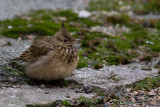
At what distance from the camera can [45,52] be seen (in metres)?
7.04

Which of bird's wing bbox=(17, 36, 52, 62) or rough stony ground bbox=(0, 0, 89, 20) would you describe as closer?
bird's wing bbox=(17, 36, 52, 62)

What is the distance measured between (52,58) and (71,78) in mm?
1254

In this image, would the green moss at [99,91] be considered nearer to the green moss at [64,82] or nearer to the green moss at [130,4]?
the green moss at [64,82]

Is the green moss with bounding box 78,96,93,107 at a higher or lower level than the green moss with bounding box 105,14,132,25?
lower

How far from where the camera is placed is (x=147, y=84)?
298 inches

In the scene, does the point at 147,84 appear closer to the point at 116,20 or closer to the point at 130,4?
the point at 116,20

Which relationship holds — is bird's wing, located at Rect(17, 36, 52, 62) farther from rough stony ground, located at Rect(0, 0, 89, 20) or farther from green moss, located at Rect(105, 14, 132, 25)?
rough stony ground, located at Rect(0, 0, 89, 20)

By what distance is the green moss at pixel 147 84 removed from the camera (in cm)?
743

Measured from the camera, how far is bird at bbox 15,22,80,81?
6.76 meters

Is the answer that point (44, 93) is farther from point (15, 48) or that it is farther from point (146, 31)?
point (146, 31)

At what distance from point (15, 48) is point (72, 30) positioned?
3.13m

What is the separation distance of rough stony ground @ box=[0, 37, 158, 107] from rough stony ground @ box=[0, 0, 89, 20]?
5.24 m

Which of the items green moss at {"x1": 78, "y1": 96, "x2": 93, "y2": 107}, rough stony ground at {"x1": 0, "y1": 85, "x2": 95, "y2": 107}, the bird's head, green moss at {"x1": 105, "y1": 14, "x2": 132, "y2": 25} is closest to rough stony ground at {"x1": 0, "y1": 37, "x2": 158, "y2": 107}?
rough stony ground at {"x1": 0, "y1": 85, "x2": 95, "y2": 107}

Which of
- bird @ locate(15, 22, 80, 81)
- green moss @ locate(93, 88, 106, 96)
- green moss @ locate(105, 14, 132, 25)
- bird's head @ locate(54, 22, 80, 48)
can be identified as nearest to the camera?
bird @ locate(15, 22, 80, 81)
